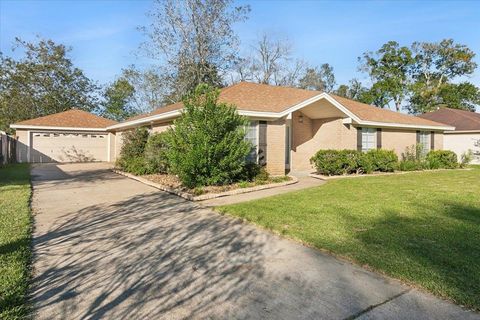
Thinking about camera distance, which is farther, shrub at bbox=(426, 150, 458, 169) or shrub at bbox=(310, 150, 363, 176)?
shrub at bbox=(426, 150, 458, 169)

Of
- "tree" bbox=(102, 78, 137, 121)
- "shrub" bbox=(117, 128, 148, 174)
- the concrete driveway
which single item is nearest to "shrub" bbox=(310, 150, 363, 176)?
the concrete driveway

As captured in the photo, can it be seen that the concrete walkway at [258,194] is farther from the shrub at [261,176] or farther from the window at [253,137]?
the window at [253,137]

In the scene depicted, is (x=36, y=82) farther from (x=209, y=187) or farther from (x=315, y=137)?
(x=209, y=187)

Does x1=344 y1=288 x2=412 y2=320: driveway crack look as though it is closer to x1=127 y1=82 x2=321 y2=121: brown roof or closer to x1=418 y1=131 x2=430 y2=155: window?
x1=127 y1=82 x2=321 y2=121: brown roof

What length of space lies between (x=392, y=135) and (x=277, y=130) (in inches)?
304

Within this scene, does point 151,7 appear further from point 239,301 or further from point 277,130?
point 239,301

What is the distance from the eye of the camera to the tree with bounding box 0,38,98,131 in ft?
115

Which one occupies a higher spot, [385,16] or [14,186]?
[385,16]

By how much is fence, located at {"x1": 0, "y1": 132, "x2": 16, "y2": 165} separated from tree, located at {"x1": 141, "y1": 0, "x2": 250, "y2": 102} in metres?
11.7

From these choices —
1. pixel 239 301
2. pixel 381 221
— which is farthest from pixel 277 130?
pixel 239 301

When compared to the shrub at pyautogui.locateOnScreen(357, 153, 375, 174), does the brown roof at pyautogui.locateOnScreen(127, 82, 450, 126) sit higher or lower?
higher

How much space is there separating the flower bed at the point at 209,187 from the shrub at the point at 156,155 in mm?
962

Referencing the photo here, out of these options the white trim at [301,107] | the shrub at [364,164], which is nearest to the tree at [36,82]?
the white trim at [301,107]

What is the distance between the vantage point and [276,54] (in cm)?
3603
